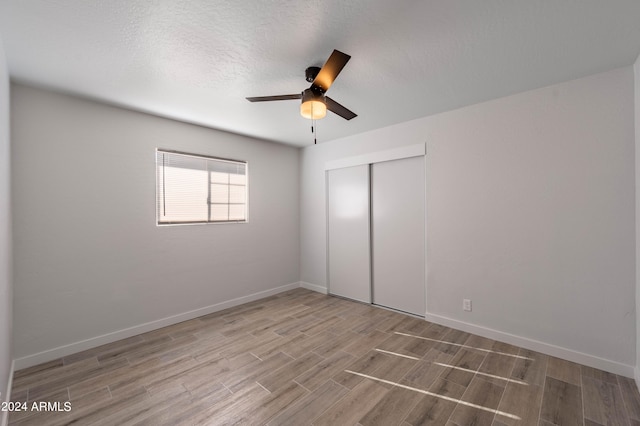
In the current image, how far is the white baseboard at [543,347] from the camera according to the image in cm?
213

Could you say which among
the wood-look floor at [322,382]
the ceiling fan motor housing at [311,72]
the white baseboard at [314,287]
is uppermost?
the ceiling fan motor housing at [311,72]

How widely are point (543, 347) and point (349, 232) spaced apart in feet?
8.18

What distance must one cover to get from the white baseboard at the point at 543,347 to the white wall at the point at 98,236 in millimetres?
2874

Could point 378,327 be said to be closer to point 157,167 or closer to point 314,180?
point 314,180

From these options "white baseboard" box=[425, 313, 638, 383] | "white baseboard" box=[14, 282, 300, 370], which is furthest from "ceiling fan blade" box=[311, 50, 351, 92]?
"white baseboard" box=[14, 282, 300, 370]

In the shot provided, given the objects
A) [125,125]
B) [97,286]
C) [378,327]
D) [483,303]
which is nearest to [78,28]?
[125,125]

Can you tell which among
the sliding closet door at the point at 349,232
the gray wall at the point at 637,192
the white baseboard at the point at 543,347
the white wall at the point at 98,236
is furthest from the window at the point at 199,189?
the gray wall at the point at 637,192

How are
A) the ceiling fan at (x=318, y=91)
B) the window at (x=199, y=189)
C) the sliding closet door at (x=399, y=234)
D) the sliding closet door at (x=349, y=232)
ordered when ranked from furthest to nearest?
the sliding closet door at (x=349, y=232)
the sliding closet door at (x=399, y=234)
the window at (x=199, y=189)
the ceiling fan at (x=318, y=91)

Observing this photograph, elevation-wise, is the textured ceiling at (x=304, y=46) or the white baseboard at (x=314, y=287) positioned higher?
the textured ceiling at (x=304, y=46)

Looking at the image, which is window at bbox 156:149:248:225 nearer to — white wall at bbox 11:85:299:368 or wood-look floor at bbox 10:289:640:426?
white wall at bbox 11:85:299:368

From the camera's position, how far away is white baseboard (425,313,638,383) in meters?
2.13

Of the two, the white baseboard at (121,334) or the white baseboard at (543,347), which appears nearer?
the white baseboard at (543,347)

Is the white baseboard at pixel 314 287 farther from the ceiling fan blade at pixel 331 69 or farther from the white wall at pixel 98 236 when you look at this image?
the ceiling fan blade at pixel 331 69

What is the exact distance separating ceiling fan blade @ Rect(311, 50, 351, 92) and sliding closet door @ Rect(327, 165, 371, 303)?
6.79ft
